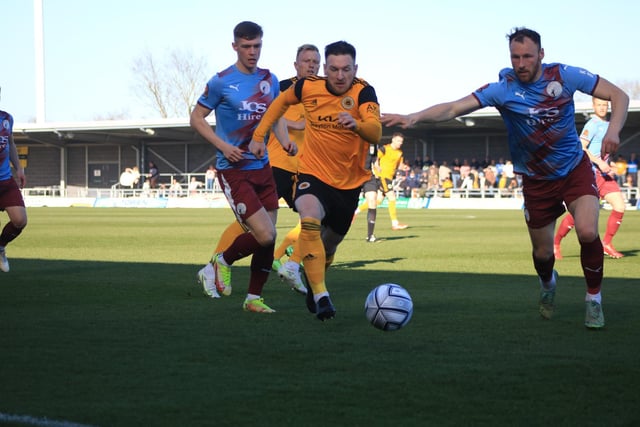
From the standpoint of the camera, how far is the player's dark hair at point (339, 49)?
690 centimetres

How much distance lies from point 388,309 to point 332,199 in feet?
3.86

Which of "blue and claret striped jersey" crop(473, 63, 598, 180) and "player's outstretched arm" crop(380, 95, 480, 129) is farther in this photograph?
"blue and claret striped jersey" crop(473, 63, 598, 180)

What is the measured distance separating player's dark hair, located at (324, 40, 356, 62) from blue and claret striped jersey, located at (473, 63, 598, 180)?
100cm

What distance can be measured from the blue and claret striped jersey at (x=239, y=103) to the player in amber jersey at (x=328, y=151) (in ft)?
2.29

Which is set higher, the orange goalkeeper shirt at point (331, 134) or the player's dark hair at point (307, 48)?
the player's dark hair at point (307, 48)

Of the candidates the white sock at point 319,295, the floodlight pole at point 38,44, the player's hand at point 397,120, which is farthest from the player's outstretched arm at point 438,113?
the floodlight pole at point 38,44

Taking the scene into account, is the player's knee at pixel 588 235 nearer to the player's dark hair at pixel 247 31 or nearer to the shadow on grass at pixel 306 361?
the shadow on grass at pixel 306 361

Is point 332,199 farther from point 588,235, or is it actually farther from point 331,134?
point 588,235

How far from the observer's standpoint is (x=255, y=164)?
820cm

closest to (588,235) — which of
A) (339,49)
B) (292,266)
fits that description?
(339,49)

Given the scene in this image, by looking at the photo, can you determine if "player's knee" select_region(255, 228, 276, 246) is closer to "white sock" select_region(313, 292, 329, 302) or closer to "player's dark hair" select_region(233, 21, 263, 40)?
"white sock" select_region(313, 292, 329, 302)

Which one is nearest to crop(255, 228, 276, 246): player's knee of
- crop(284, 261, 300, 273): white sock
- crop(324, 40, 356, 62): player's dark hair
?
crop(284, 261, 300, 273): white sock

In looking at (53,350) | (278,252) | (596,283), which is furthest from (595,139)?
(53,350)

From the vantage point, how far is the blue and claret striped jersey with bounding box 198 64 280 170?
8023 mm
